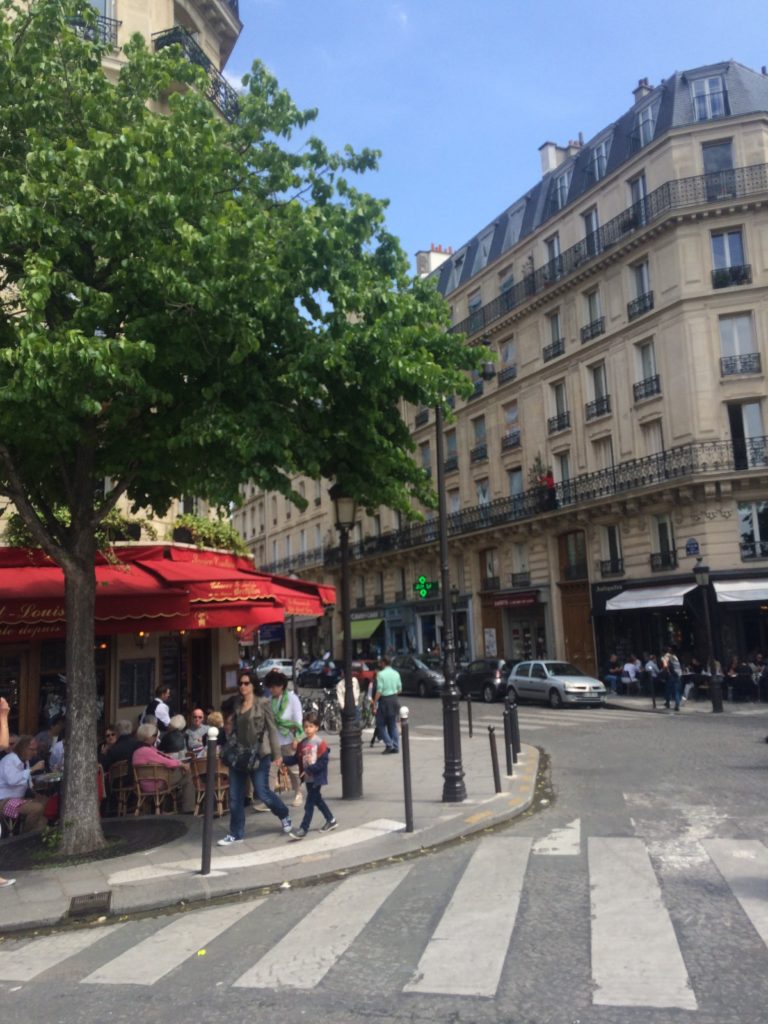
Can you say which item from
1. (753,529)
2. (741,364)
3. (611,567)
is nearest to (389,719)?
(753,529)

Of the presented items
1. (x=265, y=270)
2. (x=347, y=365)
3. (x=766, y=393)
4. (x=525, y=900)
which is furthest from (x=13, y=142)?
(x=766, y=393)

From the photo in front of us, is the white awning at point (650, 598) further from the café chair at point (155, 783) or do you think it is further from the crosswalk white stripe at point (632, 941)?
the crosswalk white stripe at point (632, 941)

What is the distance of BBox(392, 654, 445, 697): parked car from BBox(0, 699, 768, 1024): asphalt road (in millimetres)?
20891

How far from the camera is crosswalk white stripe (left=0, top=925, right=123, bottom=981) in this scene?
549 cm

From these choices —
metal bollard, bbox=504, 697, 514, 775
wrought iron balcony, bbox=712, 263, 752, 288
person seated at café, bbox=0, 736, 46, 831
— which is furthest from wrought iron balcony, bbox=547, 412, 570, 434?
person seated at café, bbox=0, 736, 46, 831

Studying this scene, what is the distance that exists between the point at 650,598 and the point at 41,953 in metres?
24.0

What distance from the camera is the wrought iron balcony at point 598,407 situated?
3080 cm

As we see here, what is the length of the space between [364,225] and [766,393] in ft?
69.4

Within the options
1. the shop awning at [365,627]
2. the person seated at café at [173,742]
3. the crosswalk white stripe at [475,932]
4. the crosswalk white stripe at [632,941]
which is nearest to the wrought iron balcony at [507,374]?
the shop awning at [365,627]

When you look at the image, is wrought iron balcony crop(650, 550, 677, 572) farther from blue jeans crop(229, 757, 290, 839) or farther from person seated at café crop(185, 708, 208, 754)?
blue jeans crop(229, 757, 290, 839)

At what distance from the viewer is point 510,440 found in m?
36.2

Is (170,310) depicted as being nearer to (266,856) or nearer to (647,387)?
(266,856)

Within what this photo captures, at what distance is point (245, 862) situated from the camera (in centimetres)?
788

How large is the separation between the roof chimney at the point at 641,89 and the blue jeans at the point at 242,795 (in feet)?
104
